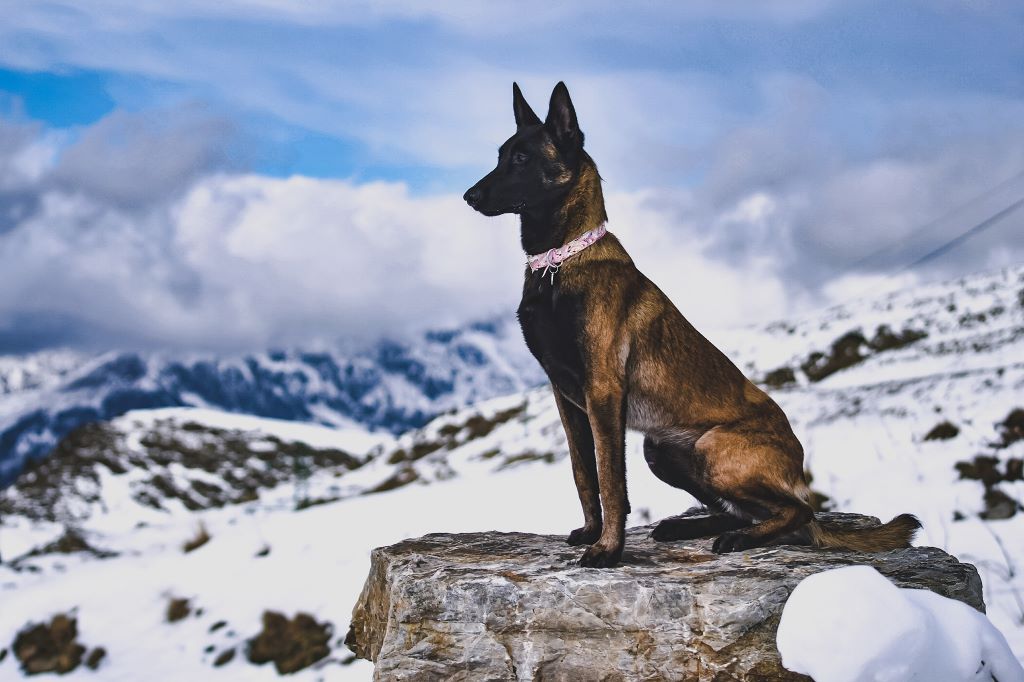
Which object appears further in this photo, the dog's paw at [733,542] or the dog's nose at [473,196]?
the dog's paw at [733,542]

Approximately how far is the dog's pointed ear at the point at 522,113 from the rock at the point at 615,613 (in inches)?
112

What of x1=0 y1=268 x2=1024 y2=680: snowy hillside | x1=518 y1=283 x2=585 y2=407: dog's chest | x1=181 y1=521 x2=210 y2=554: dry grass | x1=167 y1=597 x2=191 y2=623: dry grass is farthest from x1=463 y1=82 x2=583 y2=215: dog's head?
x1=181 y1=521 x2=210 y2=554: dry grass

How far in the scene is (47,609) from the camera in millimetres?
13273

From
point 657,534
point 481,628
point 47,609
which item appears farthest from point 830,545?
point 47,609

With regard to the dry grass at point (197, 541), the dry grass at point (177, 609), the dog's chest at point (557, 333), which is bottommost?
the dry grass at point (177, 609)

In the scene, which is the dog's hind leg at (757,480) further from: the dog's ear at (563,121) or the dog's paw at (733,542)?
the dog's ear at (563,121)

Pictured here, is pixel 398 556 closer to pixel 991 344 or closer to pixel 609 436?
pixel 609 436

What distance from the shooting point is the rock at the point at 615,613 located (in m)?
4.76

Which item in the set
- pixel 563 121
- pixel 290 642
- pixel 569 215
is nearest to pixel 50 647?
pixel 290 642

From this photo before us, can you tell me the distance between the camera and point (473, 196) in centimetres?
503

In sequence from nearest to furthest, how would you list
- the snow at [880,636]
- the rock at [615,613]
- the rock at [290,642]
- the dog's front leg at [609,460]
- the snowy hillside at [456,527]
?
1. the snow at [880,636]
2. the rock at [615,613]
3. the dog's front leg at [609,460]
4. the snowy hillside at [456,527]
5. the rock at [290,642]

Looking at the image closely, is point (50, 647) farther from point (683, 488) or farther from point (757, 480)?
point (757, 480)

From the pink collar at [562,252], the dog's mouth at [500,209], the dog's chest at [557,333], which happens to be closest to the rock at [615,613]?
the dog's chest at [557,333]

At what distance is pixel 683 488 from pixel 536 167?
246cm
